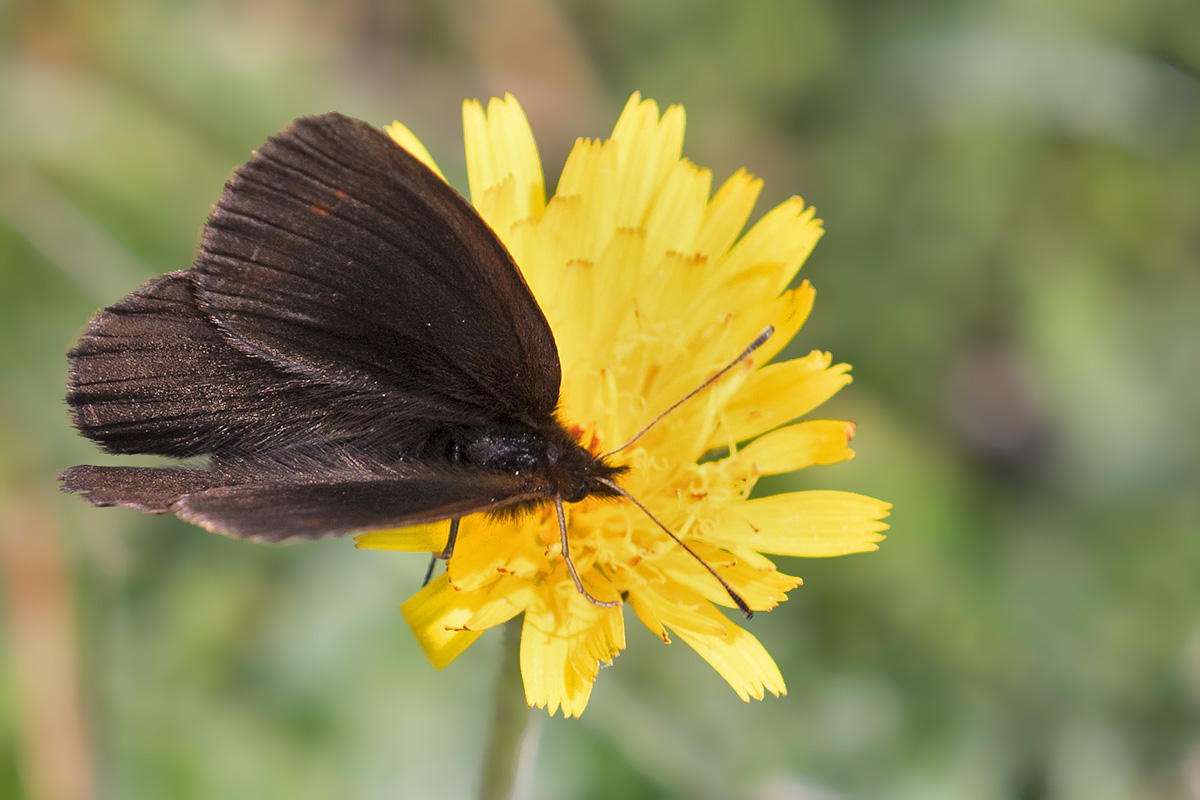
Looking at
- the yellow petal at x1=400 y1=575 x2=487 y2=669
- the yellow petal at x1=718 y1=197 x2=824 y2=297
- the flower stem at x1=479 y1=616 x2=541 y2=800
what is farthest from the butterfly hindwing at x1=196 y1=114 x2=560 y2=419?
the yellow petal at x1=718 y1=197 x2=824 y2=297

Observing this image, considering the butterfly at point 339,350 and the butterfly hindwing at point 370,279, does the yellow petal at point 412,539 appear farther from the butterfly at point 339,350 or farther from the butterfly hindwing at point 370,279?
the butterfly hindwing at point 370,279

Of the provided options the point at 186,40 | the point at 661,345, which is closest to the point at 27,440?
the point at 186,40

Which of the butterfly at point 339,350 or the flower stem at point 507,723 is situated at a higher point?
the butterfly at point 339,350

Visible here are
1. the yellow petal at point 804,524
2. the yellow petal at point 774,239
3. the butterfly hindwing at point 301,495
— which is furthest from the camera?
the yellow petal at point 774,239

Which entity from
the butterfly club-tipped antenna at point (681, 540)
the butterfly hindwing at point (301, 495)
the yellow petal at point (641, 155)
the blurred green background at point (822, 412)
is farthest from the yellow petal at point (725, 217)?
the blurred green background at point (822, 412)

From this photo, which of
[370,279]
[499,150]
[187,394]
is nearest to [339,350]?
[370,279]

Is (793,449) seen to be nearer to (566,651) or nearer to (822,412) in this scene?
(566,651)

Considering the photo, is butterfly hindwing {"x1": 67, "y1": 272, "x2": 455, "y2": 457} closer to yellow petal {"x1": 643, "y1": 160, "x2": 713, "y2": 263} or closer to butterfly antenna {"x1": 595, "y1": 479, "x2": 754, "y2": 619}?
butterfly antenna {"x1": 595, "y1": 479, "x2": 754, "y2": 619}
